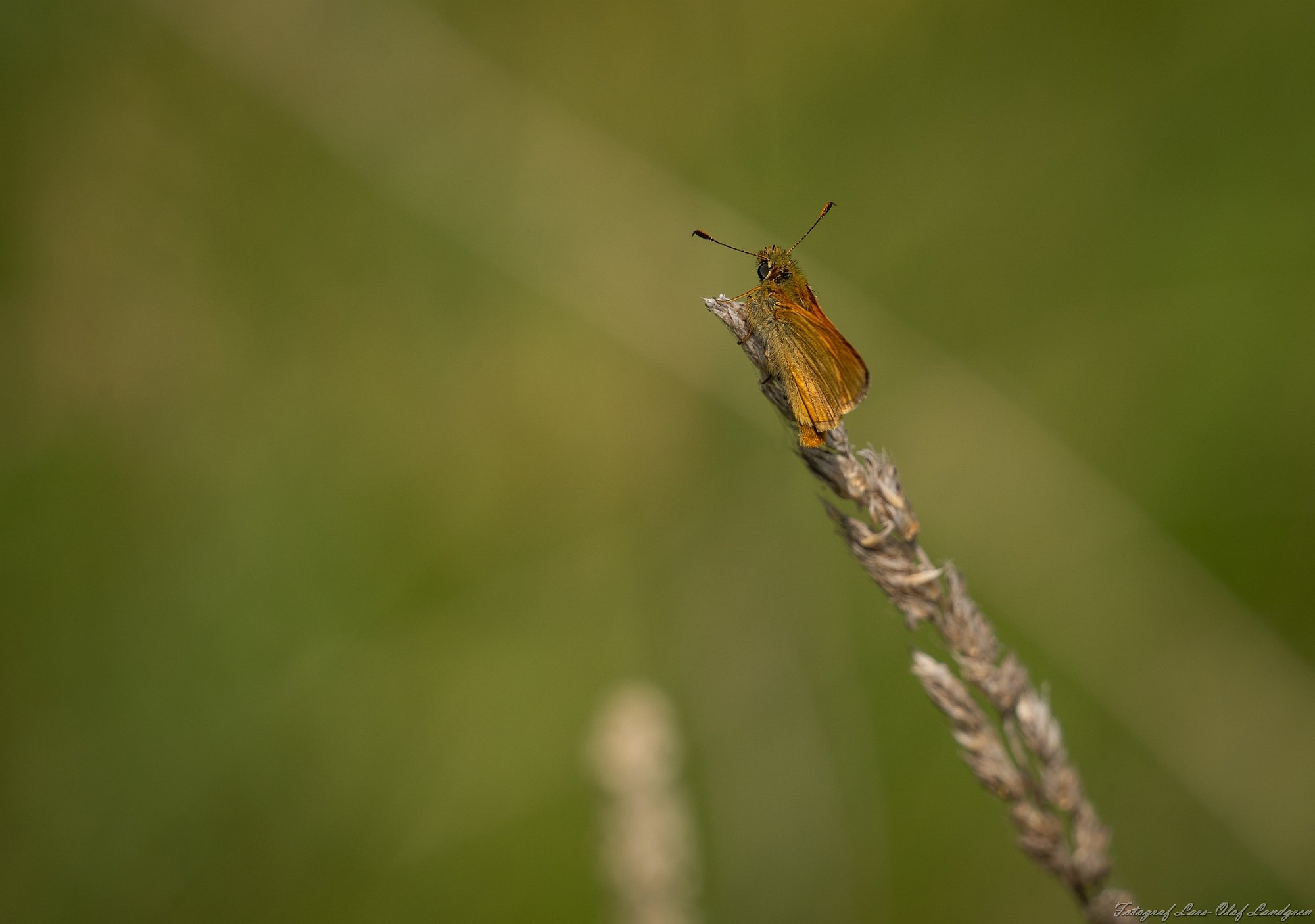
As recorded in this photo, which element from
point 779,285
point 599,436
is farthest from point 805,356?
point 599,436

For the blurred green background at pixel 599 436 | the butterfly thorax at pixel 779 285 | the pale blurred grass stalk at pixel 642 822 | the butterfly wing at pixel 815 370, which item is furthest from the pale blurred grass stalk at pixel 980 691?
the blurred green background at pixel 599 436

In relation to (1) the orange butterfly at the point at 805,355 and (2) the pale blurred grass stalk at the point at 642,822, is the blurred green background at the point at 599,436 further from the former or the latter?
(1) the orange butterfly at the point at 805,355

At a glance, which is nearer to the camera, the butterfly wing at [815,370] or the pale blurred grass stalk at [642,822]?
the butterfly wing at [815,370]

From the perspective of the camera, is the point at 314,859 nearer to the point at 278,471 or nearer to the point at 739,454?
the point at 278,471

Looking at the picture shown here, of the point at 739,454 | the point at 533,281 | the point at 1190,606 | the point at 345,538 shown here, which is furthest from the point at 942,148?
the point at 345,538

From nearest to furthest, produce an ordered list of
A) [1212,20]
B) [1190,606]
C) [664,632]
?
[1190,606], [1212,20], [664,632]

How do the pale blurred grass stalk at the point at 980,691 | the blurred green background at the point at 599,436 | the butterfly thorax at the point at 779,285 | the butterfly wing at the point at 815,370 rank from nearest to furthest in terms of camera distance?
the pale blurred grass stalk at the point at 980,691 → the butterfly wing at the point at 815,370 → the butterfly thorax at the point at 779,285 → the blurred green background at the point at 599,436
